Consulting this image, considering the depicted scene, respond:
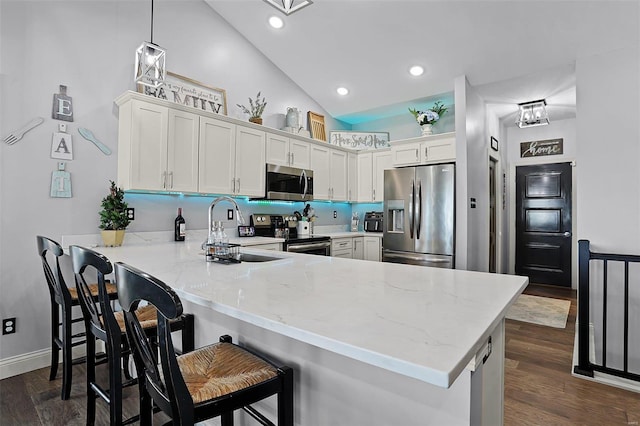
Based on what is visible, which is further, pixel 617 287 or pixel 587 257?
pixel 617 287

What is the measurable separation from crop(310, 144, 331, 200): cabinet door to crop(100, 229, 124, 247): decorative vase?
250 cm

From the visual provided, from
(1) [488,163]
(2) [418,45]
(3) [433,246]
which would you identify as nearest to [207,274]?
(3) [433,246]

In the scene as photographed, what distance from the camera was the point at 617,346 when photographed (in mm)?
2895

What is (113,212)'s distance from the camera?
2828 millimetres

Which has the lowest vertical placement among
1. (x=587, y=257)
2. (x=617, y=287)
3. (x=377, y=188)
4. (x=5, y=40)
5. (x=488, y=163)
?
(x=617, y=287)

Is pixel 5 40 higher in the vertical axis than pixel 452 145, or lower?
higher

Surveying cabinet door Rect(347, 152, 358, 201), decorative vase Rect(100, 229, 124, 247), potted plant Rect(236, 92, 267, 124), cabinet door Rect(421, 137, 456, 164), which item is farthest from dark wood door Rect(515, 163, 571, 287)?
decorative vase Rect(100, 229, 124, 247)

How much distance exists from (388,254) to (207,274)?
3.31 meters

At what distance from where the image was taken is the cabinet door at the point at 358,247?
497 centimetres

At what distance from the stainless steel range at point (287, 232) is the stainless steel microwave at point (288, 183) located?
0.35 m

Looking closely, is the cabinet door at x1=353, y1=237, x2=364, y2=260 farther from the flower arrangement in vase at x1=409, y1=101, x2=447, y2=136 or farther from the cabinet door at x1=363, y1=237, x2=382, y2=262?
the flower arrangement in vase at x1=409, y1=101, x2=447, y2=136

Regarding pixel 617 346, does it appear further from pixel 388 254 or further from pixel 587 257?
pixel 388 254

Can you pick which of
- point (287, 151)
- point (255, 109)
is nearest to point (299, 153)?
point (287, 151)

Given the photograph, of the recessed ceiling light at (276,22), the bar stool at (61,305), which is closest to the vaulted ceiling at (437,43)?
the recessed ceiling light at (276,22)
